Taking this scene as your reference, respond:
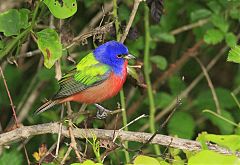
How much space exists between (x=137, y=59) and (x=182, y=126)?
0.74 metres

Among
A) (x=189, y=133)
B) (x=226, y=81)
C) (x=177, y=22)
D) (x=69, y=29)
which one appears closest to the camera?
(x=69, y=29)

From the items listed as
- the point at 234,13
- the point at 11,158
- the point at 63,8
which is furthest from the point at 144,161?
the point at 234,13

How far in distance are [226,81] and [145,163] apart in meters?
3.73

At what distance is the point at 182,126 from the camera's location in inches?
187

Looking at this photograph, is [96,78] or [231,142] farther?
[96,78]

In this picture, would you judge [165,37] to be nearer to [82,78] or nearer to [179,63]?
[179,63]

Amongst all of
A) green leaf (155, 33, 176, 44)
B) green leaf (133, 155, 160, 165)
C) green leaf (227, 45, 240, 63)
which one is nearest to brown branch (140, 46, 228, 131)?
green leaf (155, 33, 176, 44)

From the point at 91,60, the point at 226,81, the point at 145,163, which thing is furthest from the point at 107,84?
the point at 226,81

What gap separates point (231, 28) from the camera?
16.9 ft

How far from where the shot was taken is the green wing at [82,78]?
358 cm

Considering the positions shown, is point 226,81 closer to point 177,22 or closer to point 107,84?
point 177,22

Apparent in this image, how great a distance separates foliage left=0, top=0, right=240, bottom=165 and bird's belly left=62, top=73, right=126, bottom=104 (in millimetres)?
115

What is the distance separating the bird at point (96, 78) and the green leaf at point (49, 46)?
0.30 metres

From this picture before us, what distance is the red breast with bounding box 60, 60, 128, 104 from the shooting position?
11.7 ft
